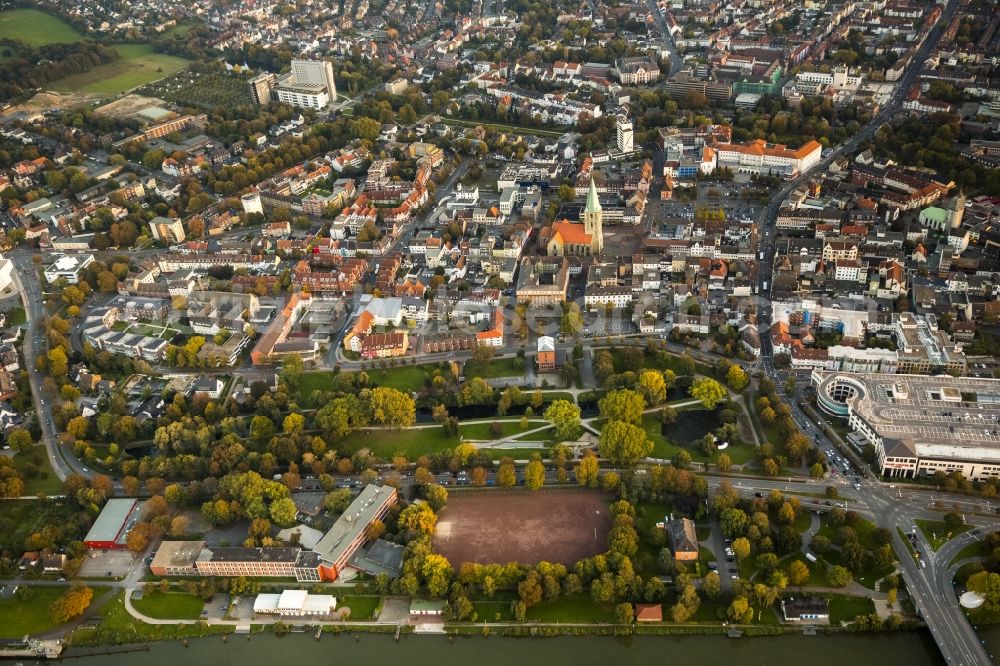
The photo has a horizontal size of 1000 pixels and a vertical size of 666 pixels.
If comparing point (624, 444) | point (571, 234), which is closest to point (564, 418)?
point (624, 444)

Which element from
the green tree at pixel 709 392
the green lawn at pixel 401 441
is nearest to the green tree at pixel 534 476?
the green lawn at pixel 401 441

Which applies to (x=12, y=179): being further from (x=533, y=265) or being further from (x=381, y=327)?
(x=533, y=265)

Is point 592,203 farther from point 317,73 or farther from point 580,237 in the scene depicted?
point 317,73

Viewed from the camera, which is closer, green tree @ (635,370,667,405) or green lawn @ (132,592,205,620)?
green lawn @ (132,592,205,620)

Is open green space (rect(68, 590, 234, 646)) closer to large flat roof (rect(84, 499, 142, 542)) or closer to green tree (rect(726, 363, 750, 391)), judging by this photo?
large flat roof (rect(84, 499, 142, 542))

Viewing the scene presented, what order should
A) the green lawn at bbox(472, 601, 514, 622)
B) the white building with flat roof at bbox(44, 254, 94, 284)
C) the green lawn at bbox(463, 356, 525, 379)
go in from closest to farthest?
the green lawn at bbox(472, 601, 514, 622), the green lawn at bbox(463, 356, 525, 379), the white building with flat roof at bbox(44, 254, 94, 284)

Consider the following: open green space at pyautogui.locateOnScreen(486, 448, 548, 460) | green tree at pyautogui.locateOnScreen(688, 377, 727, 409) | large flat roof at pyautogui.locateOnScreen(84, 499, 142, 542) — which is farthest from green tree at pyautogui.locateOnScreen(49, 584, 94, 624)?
green tree at pyautogui.locateOnScreen(688, 377, 727, 409)
